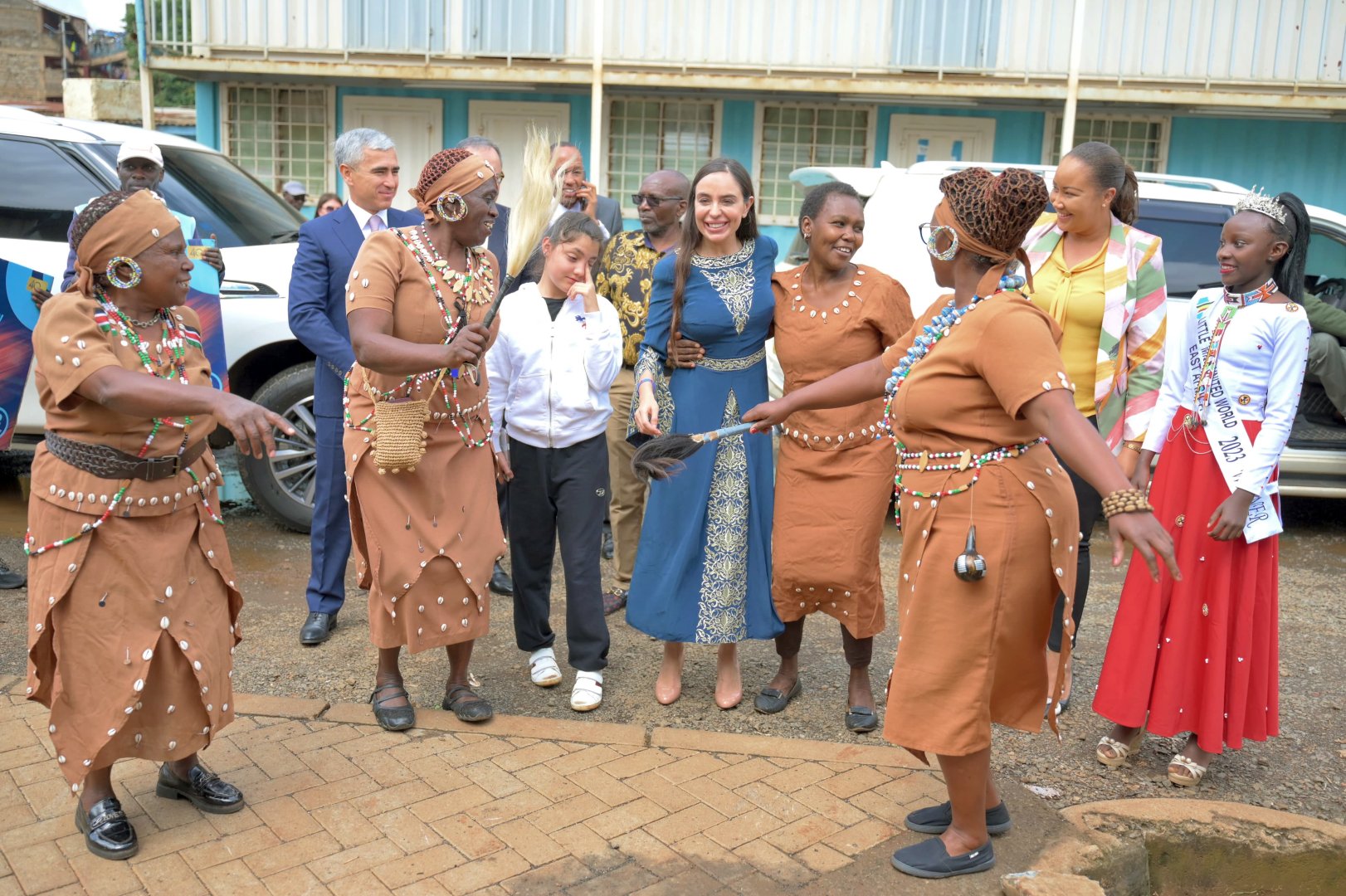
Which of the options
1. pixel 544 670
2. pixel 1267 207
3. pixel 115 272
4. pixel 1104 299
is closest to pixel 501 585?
pixel 544 670

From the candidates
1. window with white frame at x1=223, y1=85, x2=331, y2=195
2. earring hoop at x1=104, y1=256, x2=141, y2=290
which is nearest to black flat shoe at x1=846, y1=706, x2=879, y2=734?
earring hoop at x1=104, y1=256, x2=141, y2=290

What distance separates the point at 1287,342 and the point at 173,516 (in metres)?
3.58

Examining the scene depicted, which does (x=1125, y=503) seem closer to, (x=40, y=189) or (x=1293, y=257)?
(x=1293, y=257)

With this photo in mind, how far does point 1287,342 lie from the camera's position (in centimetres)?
397

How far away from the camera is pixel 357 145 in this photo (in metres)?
5.23

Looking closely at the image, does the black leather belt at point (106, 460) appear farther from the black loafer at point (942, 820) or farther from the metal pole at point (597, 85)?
the metal pole at point (597, 85)

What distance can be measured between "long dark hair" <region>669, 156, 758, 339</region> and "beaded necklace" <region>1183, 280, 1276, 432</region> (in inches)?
65.6

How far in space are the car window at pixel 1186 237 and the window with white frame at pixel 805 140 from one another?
26.9 ft

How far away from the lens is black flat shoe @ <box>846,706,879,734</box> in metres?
4.44

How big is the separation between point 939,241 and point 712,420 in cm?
145

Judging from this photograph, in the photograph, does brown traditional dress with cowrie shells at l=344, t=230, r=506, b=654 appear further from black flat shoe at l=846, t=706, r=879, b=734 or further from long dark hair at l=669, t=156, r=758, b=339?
black flat shoe at l=846, t=706, r=879, b=734

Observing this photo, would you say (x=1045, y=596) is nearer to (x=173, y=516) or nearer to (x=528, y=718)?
(x=528, y=718)

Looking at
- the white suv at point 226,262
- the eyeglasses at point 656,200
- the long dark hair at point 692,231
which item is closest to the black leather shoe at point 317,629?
the white suv at point 226,262

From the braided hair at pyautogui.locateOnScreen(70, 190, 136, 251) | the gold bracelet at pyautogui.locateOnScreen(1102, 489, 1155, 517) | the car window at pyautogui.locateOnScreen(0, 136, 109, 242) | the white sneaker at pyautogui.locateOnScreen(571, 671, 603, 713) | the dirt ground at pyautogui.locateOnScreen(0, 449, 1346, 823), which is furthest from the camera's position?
the car window at pyautogui.locateOnScreen(0, 136, 109, 242)
